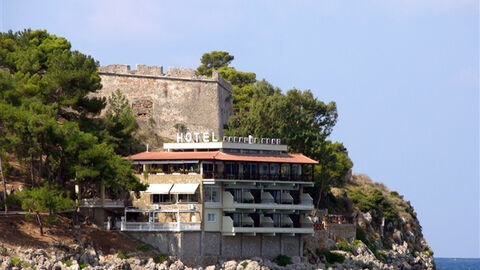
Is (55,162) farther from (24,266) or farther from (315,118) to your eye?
(315,118)

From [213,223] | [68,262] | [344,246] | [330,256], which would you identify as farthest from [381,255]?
[68,262]

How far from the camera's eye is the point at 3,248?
7925 centimetres

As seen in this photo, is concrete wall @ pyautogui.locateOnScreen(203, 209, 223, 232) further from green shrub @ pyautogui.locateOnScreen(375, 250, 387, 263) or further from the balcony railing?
green shrub @ pyautogui.locateOnScreen(375, 250, 387, 263)

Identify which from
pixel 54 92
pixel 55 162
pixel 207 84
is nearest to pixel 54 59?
pixel 54 92

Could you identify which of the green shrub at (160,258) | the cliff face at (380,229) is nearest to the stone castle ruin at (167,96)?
the cliff face at (380,229)

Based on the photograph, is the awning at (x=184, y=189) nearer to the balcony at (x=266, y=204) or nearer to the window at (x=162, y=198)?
the window at (x=162, y=198)

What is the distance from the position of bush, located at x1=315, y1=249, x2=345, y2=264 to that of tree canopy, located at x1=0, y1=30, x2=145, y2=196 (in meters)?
16.6

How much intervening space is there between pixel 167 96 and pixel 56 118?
20.0 m

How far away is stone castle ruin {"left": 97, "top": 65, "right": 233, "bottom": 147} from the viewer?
4321 inches

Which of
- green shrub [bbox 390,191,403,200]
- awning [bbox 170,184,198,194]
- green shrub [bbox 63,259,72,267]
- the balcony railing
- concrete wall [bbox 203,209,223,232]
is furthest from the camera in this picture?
green shrub [bbox 390,191,403,200]

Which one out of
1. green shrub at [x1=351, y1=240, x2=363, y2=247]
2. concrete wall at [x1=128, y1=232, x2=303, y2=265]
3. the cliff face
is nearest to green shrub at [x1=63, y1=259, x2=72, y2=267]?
concrete wall at [x1=128, y1=232, x2=303, y2=265]

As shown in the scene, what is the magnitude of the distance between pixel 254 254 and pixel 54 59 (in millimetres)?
19976

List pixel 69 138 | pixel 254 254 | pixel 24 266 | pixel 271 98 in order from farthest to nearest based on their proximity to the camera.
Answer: pixel 271 98, pixel 254 254, pixel 69 138, pixel 24 266

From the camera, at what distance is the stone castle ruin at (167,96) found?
360 feet
